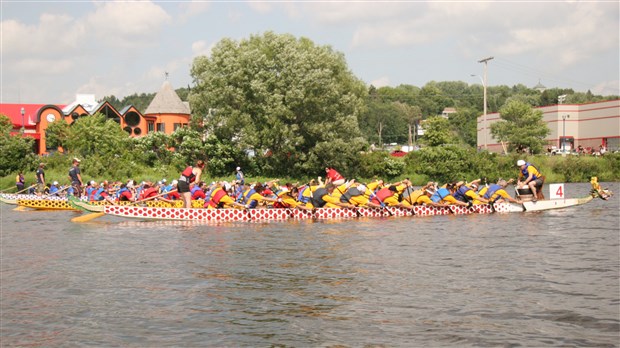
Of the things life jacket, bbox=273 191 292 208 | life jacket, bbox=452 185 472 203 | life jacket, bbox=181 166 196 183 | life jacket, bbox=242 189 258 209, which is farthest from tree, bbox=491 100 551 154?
life jacket, bbox=181 166 196 183

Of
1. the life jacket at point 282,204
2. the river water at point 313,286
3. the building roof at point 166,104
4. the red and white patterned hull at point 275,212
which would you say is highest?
the building roof at point 166,104

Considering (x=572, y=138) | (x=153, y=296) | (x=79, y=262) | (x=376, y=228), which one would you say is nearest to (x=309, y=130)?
(x=376, y=228)

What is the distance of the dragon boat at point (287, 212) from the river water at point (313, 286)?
51 cm

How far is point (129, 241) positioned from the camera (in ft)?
65.0

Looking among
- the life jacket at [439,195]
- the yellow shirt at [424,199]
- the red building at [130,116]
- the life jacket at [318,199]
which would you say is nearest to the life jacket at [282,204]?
the life jacket at [318,199]

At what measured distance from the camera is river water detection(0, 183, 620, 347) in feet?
33.4

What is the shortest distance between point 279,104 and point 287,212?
23941mm

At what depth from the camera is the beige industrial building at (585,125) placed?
79500 millimetres

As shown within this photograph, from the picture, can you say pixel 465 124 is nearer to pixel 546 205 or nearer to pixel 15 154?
pixel 15 154

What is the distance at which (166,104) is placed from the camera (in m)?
75.2

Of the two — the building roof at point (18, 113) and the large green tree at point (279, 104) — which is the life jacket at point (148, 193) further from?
the building roof at point (18, 113)

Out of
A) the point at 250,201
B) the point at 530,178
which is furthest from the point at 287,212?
the point at 530,178

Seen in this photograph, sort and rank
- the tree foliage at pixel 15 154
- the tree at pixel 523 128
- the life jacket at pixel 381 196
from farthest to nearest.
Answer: the tree at pixel 523 128 → the tree foliage at pixel 15 154 → the life jacket at pixel 381 196

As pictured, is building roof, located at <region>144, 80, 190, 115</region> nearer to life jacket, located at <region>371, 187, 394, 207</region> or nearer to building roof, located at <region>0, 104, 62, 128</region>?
building roof, located at <region>0, 104, 62, 128</region>
